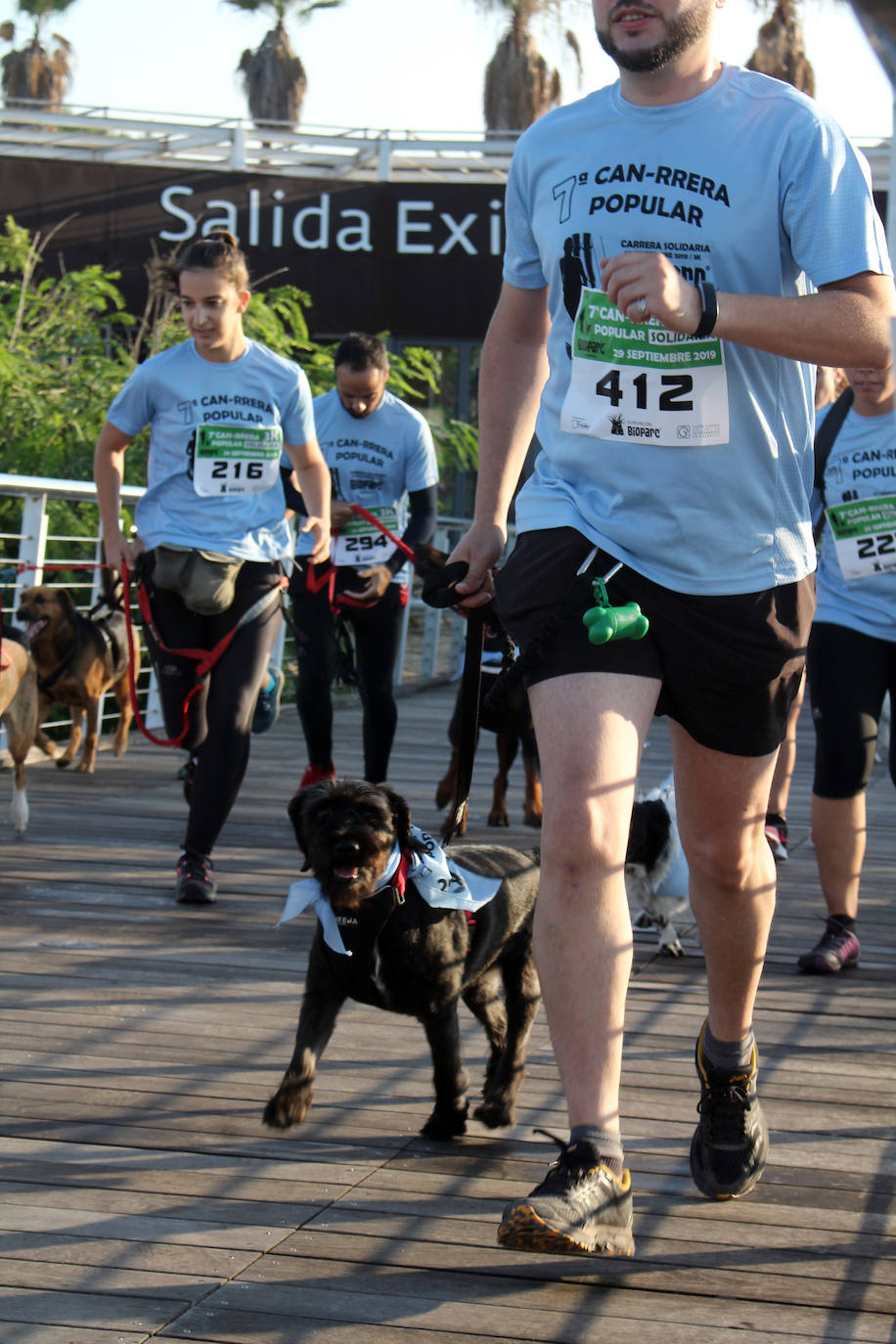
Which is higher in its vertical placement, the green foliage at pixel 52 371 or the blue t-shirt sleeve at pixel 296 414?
the green foliage at pixel 52 371

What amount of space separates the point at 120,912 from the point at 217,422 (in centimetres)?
163

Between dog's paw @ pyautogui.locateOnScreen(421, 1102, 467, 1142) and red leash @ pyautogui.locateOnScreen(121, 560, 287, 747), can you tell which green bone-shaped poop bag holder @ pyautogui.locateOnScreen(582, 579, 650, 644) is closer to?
dog's paw @ pyautogui.locateOnScreen(421, 1102, 467, 1142)

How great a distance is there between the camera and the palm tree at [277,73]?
29016mm

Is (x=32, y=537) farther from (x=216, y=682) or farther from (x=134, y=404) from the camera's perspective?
(x=216, y=682)

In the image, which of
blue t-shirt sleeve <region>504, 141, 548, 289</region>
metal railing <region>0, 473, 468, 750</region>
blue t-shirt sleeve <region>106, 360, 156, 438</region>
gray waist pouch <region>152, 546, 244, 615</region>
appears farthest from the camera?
metal railing <region>0, 473, 468, 750</region>

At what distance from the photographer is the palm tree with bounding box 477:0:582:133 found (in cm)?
2680

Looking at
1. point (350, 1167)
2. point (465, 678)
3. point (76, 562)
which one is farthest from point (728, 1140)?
point (76, 562)

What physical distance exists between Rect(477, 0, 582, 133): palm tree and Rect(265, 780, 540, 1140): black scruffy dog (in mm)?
25425

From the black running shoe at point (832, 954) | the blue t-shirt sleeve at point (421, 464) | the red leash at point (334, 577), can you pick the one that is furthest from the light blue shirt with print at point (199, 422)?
the black running shoe at point (832, 954)

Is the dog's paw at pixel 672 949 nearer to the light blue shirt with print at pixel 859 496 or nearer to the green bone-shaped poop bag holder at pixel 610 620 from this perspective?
the light blue shirt with print at pixel 859 496

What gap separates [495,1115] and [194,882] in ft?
7.07

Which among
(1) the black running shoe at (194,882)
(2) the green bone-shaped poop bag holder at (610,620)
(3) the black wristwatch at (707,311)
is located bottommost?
(1) the black running shoe at (194,882)

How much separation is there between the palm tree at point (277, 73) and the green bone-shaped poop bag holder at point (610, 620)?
28419mm

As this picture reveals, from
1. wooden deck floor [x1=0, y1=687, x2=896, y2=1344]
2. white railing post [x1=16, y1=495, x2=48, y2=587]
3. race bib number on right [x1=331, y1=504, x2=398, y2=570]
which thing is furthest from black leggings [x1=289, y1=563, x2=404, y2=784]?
white railing post [x1=16, y1=495, x2=48, y2=587]
